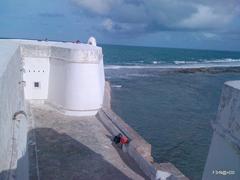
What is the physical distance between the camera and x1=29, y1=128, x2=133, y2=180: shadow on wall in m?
7.30

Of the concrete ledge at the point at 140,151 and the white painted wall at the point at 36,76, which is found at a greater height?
the white painted wall at the point at 36,76

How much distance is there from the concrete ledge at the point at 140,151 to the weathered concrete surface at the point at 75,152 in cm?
18

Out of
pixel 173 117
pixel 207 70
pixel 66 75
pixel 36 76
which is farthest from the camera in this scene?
pixel 207 70

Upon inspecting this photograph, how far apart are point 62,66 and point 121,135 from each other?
4044mm

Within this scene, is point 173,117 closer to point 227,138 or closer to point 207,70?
point 227,138

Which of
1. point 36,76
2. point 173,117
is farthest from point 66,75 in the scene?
point 173,117

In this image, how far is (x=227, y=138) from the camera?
367 cm

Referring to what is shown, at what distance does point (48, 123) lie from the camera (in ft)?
34.7

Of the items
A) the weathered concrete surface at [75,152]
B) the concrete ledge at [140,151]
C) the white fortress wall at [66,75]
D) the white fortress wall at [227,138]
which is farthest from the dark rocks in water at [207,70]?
the white fortress wall at [227,138]

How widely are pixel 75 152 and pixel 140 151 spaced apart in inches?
71.6

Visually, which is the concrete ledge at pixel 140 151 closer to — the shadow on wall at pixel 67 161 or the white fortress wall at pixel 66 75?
the shadow on wall at pixel 67 161

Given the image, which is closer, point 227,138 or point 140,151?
point 227,138

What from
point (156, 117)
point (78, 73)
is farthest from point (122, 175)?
point (156, 117)

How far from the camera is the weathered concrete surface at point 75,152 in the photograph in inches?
292
